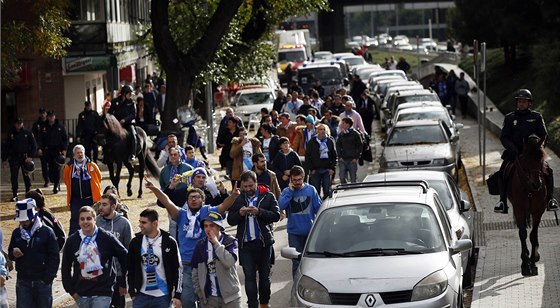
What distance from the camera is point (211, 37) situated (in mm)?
36906

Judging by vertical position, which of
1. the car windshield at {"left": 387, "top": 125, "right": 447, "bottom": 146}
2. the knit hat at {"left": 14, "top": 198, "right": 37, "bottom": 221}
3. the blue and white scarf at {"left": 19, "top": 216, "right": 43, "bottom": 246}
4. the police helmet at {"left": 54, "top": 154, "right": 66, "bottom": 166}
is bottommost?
the police helmet at {"left": 54, "top": 154, "right": 66, "bottom": 166}

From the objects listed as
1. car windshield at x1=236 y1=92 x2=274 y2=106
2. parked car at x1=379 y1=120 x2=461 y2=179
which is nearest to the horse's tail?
parked car at x1=379 y1=120 x2=461 y2=179

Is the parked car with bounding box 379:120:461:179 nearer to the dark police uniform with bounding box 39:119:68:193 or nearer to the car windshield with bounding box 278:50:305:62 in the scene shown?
the dark police uniform with bounding box 39:119:68:193

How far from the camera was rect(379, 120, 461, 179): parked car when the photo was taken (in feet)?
85.8

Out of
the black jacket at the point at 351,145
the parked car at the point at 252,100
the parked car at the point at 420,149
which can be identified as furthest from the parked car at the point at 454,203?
the parked car at the point at 252,100

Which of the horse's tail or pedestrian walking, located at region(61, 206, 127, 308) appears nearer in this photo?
pedestrian walking, located at region(61, 206, 127, 308)

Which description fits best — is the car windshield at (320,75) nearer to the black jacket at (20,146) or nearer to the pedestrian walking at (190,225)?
the black jacket at (20,146)

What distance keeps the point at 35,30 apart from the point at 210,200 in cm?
1300

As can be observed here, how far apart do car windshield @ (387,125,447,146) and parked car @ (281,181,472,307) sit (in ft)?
41.9

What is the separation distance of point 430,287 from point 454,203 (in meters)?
4.66

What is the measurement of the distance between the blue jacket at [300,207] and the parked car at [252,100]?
96.5 ft

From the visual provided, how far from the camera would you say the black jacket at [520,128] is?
17.8 metres

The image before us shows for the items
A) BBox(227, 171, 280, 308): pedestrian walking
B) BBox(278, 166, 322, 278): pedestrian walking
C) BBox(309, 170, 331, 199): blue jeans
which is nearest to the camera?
BBox(227, 171, 280, 308): pedestrian walking

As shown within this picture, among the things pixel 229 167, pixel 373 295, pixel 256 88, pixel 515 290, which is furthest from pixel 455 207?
pixel 256 88
